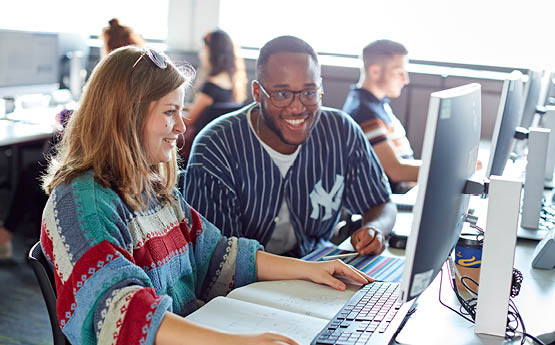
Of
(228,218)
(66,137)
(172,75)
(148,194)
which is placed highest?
(172,75)

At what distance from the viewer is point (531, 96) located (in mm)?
2580

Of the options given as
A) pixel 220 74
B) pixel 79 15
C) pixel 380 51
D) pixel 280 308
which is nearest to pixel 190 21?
A: pixel 79 15

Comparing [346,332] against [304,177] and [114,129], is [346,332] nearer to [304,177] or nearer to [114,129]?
[114,129]

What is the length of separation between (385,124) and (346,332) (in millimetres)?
2128

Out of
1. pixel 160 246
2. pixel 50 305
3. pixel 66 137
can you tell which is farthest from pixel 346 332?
pixel 66 137

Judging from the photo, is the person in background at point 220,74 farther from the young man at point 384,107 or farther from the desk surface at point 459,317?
the desk surface at point 459,317

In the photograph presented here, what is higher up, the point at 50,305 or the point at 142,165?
the point at 142,165

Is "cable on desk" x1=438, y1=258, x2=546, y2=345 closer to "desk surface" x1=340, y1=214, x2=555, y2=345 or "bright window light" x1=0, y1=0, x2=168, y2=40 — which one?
"desk surface" x1=340, y1=214, x2=555, y2=345

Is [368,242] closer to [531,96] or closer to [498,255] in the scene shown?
[498,255]

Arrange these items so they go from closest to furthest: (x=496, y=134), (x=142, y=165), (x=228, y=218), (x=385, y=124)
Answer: (x=142, y=165), (x=496, y=134), (x=228, y=218), (x=385, y=124)

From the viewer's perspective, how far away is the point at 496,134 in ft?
5.91

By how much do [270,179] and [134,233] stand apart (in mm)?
732

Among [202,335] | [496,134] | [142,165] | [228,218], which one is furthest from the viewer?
[228,218]

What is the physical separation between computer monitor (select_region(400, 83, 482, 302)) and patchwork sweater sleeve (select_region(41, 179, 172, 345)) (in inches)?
17.0
